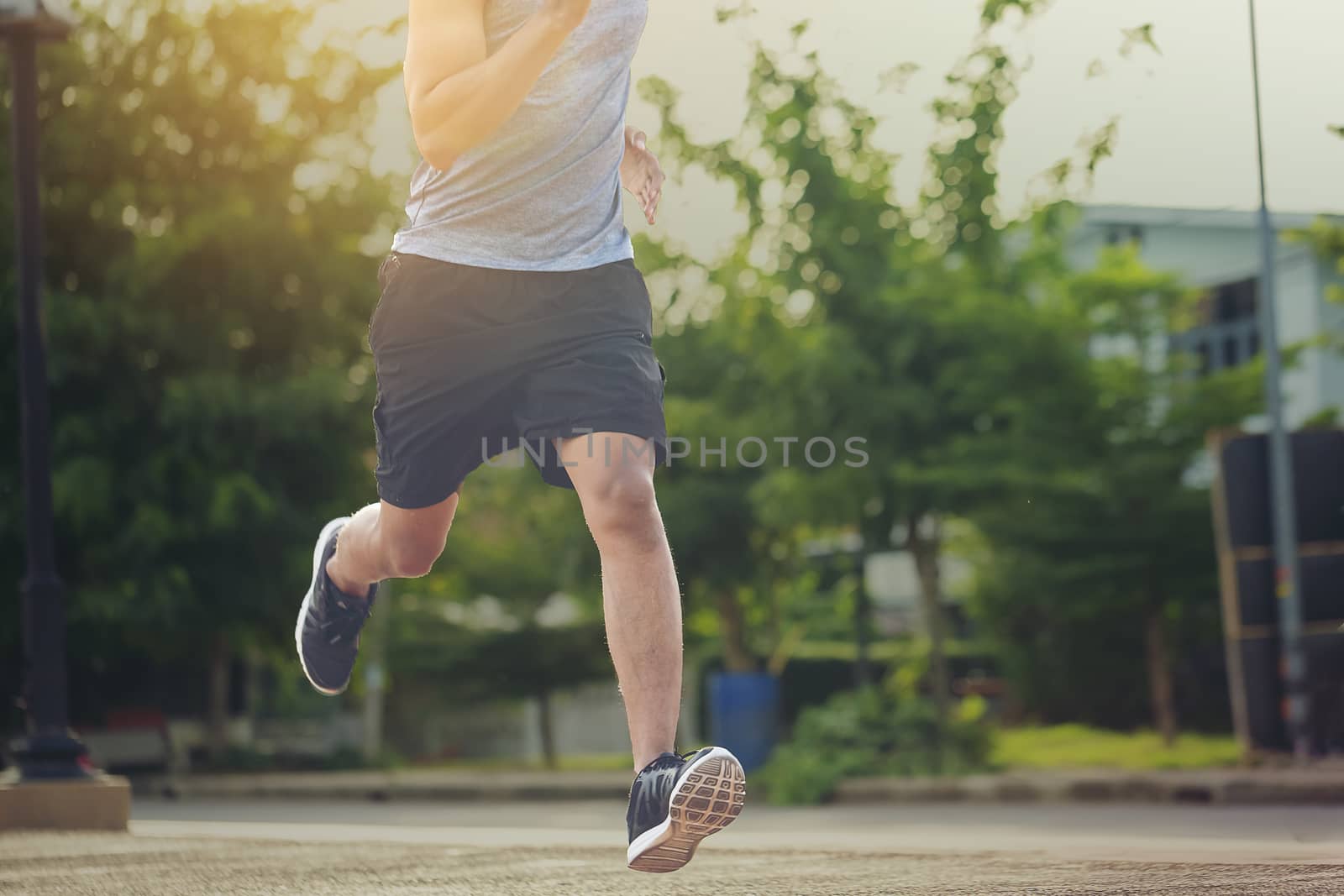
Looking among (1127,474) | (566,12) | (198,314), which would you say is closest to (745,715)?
(1127,474)

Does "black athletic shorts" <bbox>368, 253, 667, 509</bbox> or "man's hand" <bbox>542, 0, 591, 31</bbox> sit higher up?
"man's hand" <bbox>542, 0, 591, 31</bbox>

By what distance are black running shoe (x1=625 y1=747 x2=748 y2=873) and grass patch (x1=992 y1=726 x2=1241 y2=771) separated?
558 inches

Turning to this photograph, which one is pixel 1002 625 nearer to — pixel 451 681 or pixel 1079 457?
pixel 1079 457

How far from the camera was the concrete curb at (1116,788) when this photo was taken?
13.1 meters

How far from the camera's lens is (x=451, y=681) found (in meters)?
29.1

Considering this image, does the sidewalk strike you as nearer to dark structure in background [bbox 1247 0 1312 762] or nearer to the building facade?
dark structure in background [bbox 1247 0 1312 762]

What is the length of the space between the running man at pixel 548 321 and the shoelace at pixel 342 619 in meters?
0.71

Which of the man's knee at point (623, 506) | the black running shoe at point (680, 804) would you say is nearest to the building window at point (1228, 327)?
the man's knee at point (623, 506)

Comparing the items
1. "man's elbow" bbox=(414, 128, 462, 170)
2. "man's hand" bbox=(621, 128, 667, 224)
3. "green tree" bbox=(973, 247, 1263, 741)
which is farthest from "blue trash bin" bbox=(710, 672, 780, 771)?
"man's elbow" bbox=(414, 128, 462, 170)

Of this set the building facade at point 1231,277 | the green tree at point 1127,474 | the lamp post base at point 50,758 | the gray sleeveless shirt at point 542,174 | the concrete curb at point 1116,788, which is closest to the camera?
the gray sleeveless shirt at point 542,174

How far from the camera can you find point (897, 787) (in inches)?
623

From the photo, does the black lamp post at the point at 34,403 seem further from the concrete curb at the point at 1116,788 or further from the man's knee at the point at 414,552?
the concrete curb at the point at 1116,788

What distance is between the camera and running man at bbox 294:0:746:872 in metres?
3.03

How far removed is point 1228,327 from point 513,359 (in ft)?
92.4
